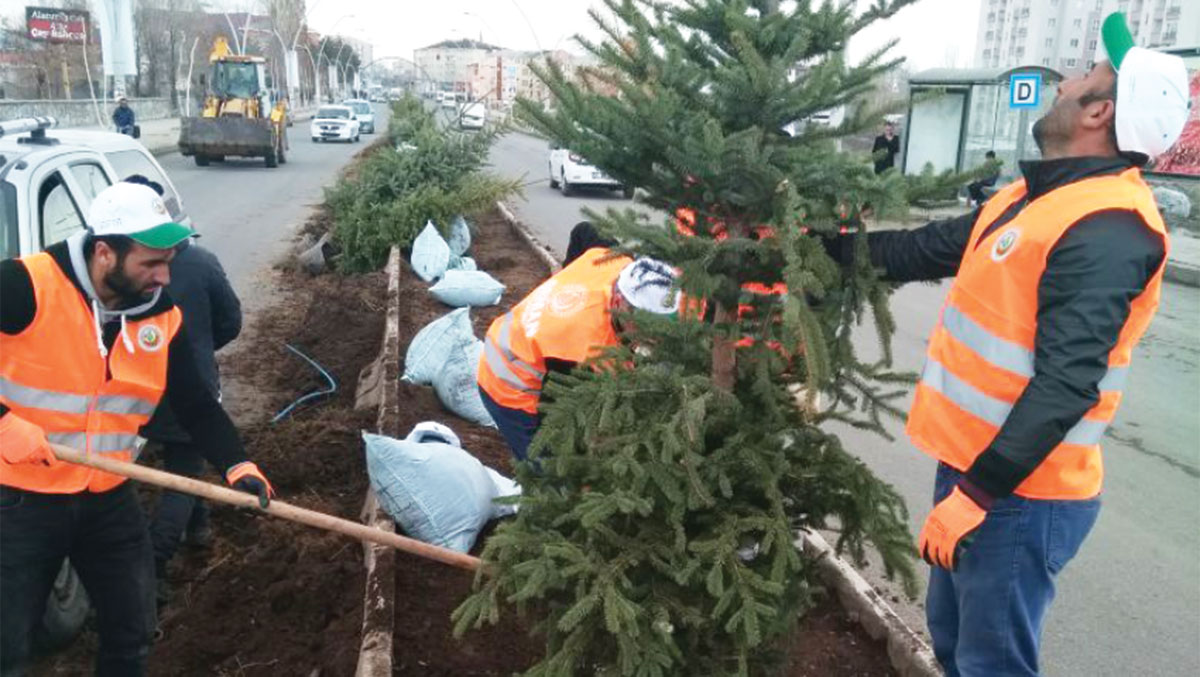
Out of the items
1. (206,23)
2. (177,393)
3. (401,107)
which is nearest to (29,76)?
(401,107)

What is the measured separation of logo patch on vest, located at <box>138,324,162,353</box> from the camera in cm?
292

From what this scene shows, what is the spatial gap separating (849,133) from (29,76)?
42146 millimetres

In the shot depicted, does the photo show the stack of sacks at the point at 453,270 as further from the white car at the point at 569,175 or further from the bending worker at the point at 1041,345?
the white car at the point at 569,175

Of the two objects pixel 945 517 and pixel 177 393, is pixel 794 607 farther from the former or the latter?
pixel 177 393

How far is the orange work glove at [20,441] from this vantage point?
260 cm

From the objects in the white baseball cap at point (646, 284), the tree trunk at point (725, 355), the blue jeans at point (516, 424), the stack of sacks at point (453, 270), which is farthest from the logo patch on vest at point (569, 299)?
the stack of sacks at point (453, 270)

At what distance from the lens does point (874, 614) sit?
362cm

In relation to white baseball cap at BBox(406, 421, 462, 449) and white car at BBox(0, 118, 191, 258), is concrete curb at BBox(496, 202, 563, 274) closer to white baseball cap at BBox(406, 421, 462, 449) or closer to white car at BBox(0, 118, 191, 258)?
white car at BBox(0, 118, 191, 258)

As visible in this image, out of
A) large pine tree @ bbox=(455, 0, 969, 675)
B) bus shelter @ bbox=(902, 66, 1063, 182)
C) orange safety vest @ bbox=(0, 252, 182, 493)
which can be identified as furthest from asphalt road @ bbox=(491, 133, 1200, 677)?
bus shelter @ bbox=(902, 66, 1063, 182)

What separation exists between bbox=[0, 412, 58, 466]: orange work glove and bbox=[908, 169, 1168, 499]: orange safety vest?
2476mm

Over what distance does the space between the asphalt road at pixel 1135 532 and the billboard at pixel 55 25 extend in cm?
3495

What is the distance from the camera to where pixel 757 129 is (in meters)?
2.37

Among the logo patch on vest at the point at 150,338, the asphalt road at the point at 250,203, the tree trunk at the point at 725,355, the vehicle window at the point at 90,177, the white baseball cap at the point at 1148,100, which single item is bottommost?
the asphalt road at the point at 250,203

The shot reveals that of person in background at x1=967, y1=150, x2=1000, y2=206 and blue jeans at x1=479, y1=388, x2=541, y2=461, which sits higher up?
person in background at x1=967, y1=150, x2=1000, y2=206
